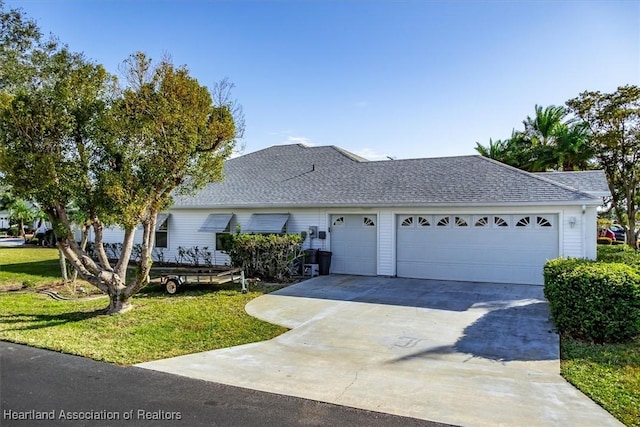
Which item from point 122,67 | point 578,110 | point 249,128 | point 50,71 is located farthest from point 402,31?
point 578,110

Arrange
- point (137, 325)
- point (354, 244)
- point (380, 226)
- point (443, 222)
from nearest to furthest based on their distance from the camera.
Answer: point (137, 325) → point (443, 222) → point (380, 226) → point (354, 244)

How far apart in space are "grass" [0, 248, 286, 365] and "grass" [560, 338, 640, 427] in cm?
475

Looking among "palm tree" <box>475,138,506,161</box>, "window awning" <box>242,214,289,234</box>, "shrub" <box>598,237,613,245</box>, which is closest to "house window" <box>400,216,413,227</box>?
"window awning" <box>242,214,289,234</box>

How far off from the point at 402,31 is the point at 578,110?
577 inches

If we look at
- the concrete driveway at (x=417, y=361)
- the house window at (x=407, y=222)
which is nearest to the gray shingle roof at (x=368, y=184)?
the house window at (x=407, y=222)

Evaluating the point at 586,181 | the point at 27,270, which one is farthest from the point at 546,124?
the point at 27,270

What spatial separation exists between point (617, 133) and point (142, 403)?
24.6 metres

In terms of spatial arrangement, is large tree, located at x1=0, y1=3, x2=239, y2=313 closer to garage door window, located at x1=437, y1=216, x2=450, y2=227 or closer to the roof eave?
the roof eave

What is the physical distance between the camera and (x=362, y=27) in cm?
1290

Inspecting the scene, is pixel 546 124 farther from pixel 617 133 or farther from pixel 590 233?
pixel 590 233

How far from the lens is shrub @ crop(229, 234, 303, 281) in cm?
1332

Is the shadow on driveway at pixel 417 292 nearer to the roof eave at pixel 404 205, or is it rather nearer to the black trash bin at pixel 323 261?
the black trash bin at pixel 323 261

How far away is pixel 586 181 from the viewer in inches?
539

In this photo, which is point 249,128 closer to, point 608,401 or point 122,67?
point 122,67
